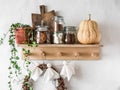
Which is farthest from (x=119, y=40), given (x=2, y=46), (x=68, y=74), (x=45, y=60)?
(x=2, y=46)

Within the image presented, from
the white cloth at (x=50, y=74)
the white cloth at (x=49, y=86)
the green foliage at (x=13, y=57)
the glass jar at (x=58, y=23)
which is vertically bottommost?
the white cloth at (x=49, y=86)

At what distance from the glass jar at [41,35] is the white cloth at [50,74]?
0.24 m

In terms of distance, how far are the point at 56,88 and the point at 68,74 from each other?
17 centimetres

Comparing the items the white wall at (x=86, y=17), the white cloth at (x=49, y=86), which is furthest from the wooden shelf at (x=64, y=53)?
the white cloth at (x=49, y=86)

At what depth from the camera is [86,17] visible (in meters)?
1.92

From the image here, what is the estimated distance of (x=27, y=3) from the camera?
1.91m

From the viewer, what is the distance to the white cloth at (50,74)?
1856 millimetres

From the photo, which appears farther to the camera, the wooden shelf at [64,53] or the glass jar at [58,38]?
the wooden shelf at [64,53]

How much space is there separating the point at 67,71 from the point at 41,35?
1.19 feet

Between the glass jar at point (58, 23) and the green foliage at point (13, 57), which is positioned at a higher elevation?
the glass jar at point (58, 23)

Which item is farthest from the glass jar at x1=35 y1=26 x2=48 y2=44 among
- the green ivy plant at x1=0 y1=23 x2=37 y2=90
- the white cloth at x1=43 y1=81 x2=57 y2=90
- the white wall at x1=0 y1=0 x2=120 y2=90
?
the white cloth at x1=43 y1=81 x2=57 y2=90

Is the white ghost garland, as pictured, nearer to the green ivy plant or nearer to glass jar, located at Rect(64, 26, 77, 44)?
the green ivy plant

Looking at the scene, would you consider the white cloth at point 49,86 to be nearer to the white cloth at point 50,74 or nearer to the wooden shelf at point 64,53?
the white cloth at point 50,74

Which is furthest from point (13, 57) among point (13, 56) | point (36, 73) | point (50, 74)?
point (50, 74)
